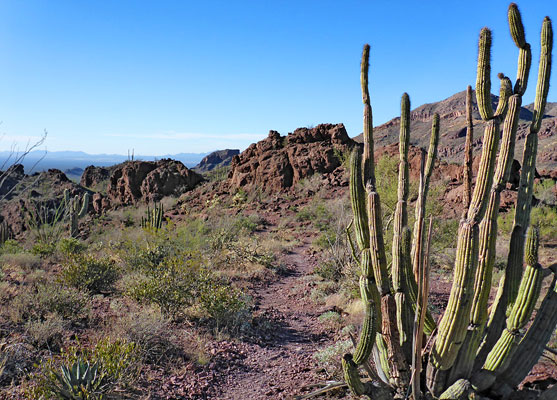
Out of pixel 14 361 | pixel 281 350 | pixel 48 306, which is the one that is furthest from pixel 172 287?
→ pixel 14 361

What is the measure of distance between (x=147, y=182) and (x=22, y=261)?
2283cm

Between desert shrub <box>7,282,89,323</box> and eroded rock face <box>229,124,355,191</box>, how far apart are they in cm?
2190

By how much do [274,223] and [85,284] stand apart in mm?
13065

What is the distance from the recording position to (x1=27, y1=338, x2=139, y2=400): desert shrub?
3.77 m

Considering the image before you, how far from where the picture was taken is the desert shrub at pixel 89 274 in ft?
24.6

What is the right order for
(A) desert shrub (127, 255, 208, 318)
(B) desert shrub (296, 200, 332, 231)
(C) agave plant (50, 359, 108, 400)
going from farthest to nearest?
(B) desert shrub (296, 200, 332, 231), (A) desert shrub (127, 255, 208, 318), (C) agave plant (50, 359, 108, 400)

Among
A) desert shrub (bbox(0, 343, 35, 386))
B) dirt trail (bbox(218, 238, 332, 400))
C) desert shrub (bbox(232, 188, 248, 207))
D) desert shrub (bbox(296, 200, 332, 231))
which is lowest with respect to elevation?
dirt trail (bbox(218, 238, 332, 400))

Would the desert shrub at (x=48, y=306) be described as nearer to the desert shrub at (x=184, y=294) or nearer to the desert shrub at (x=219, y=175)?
the desert shrub at (x=184, y=294)

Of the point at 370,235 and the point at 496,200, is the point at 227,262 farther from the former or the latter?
the point at 496,200

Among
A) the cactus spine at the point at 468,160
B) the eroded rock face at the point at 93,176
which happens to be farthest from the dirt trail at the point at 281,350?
the eroded rock face at the point at 93,176

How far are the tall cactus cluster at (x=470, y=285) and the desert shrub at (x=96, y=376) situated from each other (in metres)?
2.48

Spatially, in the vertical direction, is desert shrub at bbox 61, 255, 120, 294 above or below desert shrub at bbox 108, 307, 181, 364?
above

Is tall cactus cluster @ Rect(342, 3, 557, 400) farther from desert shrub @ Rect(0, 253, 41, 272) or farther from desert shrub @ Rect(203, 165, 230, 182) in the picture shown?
desert shrub @ Rect(203, 165, 230, 182)

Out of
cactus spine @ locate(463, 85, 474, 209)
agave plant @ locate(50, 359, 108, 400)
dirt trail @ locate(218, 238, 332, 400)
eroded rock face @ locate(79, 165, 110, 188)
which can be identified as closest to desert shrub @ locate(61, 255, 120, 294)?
dirt trail @ locate(218, 238, 332, 400)
